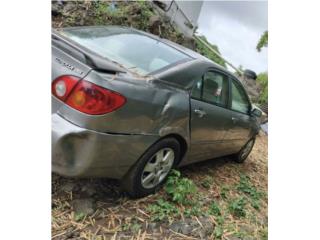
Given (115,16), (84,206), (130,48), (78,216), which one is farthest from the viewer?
(115,16)

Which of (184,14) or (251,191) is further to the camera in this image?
(184,14)

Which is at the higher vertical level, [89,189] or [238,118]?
[238,118]

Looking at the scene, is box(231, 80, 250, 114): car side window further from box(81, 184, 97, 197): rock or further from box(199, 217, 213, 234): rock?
box(81, 184, 97, 197): rock

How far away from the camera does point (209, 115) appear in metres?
3.61

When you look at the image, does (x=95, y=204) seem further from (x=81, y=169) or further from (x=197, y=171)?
(x=197, y=171)

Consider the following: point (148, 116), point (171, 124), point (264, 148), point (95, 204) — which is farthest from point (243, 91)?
point (264, 148)

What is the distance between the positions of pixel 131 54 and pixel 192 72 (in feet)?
1.99

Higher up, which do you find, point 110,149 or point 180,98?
point 180,98

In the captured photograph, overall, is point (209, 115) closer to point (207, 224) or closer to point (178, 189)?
point (178, 189)

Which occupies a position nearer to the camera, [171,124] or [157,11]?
[171,124]

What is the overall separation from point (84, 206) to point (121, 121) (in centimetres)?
86

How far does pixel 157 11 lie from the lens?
880 centimetres

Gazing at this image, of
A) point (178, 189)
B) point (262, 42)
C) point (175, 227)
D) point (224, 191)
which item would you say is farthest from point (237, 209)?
point (262, 42)

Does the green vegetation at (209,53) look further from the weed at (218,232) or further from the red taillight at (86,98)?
the red taillight at (86,98)
